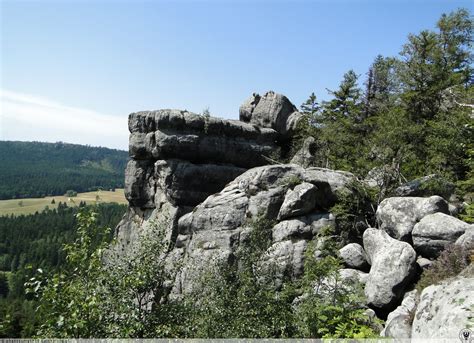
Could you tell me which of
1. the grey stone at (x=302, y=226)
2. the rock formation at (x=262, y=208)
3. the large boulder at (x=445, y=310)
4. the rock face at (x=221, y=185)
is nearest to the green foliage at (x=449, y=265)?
the rock formation at (x=262, y=208)

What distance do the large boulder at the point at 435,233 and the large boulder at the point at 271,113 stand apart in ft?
77.4

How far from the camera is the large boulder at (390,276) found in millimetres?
16109

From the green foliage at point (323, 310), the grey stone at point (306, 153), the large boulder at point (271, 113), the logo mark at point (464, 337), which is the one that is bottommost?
the green foliage at point (323, 310)

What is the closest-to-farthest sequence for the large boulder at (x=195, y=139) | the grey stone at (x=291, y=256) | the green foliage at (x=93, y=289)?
1. the green foliage at (x=93, y=289)
2. the grey stone at (x=291, y=256)
3. the large boulder at (x=195, y=139)

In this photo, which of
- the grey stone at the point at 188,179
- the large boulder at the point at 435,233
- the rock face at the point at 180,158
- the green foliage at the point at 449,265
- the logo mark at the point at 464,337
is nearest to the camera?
the logo mark at the point at 464,337

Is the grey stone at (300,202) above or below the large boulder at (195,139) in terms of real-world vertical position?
below

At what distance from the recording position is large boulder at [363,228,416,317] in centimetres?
1611

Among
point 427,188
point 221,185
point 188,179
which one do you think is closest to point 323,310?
point 427,188

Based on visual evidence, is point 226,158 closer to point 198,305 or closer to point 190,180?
point 190,180

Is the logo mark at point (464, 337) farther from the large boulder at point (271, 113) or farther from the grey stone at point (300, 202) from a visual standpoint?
the large boulder at point (271, 113)

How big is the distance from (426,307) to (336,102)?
40.0m

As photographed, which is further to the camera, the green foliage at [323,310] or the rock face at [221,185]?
the rock face at [221,185]

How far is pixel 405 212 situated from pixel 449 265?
6.31m

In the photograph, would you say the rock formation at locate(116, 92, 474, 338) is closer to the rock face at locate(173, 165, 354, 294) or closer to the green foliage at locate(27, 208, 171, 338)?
the rock face at locate(173, 165, 354, 294)
